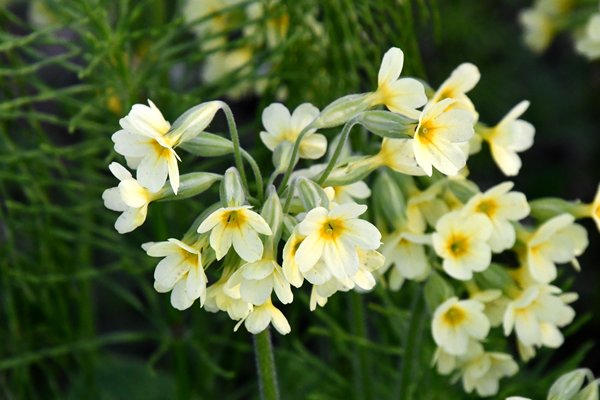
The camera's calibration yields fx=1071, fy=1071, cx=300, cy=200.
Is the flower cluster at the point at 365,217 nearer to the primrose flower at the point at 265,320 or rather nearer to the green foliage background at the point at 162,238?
the primrose flower at the point at 265,320

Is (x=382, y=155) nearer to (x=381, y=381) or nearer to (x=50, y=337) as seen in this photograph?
(x=381, y=381)

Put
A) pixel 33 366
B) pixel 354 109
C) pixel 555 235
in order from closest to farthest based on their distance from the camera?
pixel 354 109, pixel 555 235, pixel 33 366

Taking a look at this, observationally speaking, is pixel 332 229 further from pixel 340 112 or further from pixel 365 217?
pixel 365 217

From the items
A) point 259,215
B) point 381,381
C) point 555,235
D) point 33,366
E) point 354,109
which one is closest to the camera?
point 259,215

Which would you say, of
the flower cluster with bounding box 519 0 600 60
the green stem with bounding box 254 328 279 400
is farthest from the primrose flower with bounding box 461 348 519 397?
the flower cluster with bounding box 519 0 600 60

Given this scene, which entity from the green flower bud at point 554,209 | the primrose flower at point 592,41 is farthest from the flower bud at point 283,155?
the primrose flower at point 592,41

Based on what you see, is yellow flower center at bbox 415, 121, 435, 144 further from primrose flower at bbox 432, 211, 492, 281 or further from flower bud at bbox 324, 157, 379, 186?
primrose flower at bbox 432, 211, 492, 281

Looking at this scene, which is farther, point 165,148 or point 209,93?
point 209,93

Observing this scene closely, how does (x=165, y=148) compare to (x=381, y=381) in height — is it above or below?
above

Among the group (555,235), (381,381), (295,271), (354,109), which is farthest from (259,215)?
(381,381)

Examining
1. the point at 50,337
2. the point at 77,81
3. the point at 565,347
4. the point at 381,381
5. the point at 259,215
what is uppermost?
the point at 259,215
